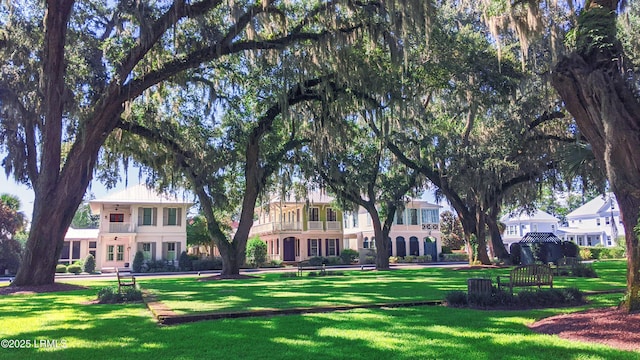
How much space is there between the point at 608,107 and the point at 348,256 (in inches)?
1371

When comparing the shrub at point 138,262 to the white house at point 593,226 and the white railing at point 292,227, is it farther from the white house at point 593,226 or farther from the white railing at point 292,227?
the white house at point 593,226

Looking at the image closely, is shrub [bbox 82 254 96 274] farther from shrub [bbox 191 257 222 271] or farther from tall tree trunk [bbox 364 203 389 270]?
tall tree trunk [bbox 364 203 389 270]

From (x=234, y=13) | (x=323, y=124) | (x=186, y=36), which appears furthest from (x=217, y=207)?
(x=234, y=13)

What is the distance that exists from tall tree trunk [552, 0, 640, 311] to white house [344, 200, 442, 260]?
3758 cm

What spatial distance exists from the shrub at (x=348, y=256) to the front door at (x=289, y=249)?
559 cm

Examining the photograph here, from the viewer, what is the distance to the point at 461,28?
19375 mm

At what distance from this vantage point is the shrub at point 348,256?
136 feet

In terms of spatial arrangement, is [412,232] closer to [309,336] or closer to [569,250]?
[569,250]

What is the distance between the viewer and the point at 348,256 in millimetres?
41781

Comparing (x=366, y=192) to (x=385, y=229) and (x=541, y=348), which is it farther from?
(x=541, y=348)

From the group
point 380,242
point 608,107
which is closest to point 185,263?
point 380,242

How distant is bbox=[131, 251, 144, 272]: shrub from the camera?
3465 centimetres

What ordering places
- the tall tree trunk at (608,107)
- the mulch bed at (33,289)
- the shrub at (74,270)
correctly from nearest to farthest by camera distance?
the tall tree trunk at (608,107), the mulch bed at (33,289), the shrub at (74,270)

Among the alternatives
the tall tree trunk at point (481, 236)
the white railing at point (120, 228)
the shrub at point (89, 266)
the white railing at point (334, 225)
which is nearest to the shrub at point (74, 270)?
the shrub at point (89, 266)
